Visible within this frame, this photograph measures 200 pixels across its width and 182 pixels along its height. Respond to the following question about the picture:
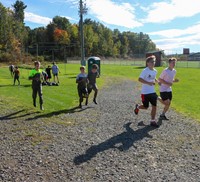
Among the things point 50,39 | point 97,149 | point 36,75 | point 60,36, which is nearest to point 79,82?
point 36,75

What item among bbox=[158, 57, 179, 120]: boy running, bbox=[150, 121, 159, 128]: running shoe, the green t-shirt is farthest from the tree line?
bbox=[150, 121, 159, 128]: running shoe

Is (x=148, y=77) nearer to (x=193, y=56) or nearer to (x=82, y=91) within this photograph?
(x=82, y=91)

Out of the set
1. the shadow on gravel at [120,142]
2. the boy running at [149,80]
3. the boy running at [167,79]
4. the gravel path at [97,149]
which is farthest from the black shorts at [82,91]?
the boy running at [149,80]

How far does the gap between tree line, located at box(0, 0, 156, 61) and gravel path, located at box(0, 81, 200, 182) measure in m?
68.5

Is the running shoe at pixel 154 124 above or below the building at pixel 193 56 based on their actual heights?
below

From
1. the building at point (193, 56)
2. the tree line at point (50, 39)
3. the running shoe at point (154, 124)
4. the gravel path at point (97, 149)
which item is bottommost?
the gravel path at point (97, 149)

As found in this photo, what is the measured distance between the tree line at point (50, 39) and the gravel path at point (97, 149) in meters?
68.5

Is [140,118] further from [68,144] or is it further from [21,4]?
[21,4]

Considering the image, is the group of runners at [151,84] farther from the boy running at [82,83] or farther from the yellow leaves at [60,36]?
the yellow leaves at [60,36]

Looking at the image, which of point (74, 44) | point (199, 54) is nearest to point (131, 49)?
point (74, 44)

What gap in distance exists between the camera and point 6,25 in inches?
3447

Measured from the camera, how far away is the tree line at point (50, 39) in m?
86.4

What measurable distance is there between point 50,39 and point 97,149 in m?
109

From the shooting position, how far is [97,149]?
6.49m
